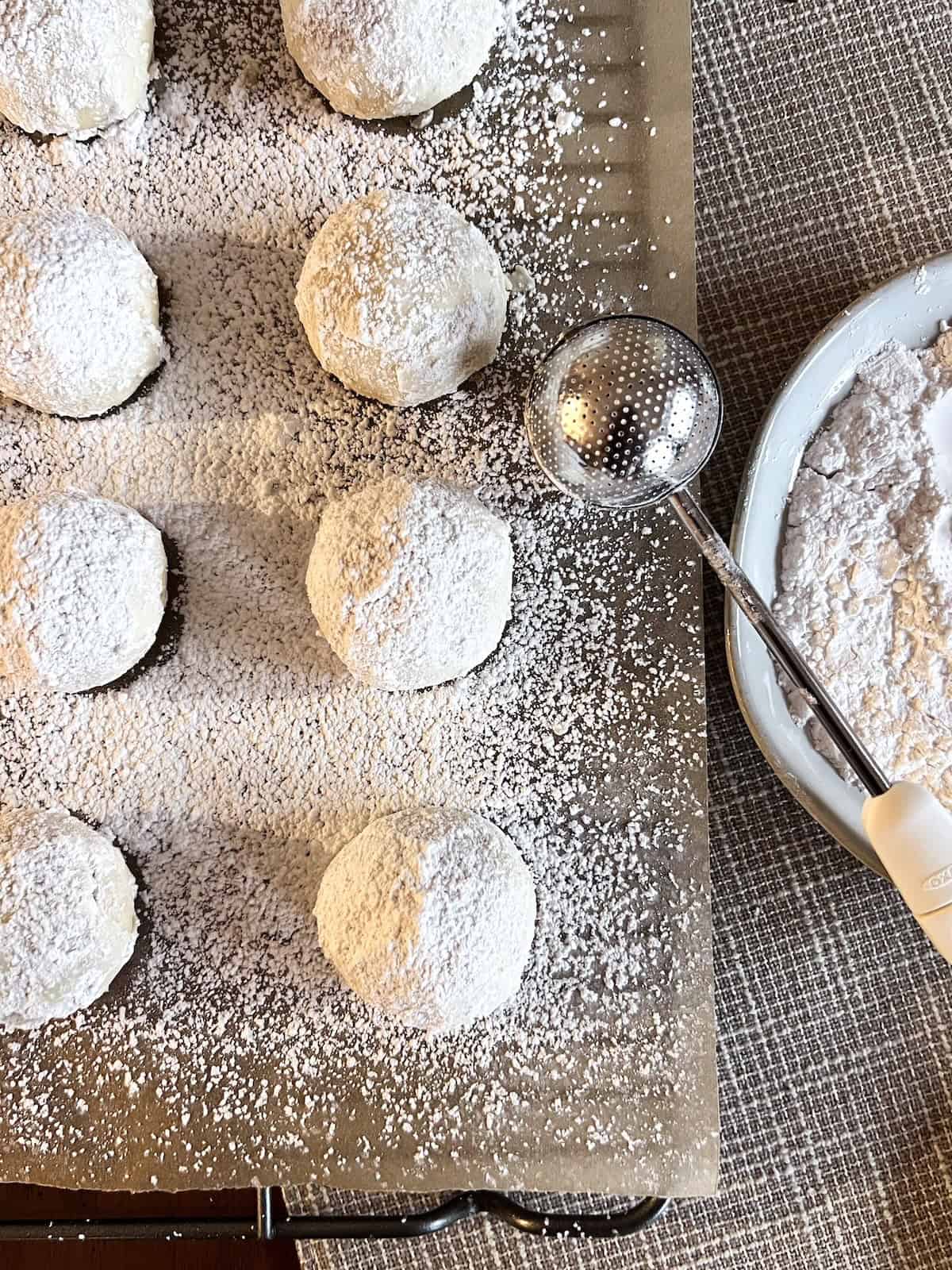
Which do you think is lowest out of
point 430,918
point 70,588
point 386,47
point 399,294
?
point 430,918

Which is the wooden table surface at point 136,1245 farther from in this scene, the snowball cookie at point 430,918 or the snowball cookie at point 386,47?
the snowball cookie at point 386,47

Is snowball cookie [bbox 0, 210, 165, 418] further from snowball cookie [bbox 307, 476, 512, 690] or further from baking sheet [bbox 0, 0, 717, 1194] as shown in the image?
snowball cookie [bbox 307, 476, 512, 690]

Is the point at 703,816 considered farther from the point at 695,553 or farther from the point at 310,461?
the point at 310,461

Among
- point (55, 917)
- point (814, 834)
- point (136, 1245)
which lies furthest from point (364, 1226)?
point (814, 834)

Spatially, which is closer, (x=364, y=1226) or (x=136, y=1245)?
(x=364, y=1226)

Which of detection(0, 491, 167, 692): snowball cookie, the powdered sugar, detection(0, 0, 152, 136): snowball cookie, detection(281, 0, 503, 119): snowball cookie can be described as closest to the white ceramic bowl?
the powdered sugar

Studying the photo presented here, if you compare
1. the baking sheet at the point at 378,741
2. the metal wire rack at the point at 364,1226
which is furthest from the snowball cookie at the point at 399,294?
the metal wire rack at the point at 364,1226

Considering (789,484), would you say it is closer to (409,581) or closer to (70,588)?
(409,581)
